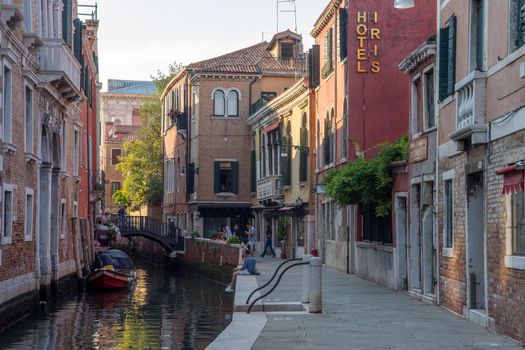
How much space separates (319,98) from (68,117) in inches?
329

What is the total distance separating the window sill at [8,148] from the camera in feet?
62.6

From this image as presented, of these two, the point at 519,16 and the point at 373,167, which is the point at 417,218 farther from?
the point at 519,16

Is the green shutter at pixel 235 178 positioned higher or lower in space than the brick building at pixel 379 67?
lower

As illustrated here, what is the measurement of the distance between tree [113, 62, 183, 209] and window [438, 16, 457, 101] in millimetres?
47527

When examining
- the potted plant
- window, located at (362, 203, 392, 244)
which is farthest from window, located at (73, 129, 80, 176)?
window, located at (362, 203, 392, 244)

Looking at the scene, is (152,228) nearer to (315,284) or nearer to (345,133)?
(345,133)

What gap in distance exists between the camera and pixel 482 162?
1354 centimetres

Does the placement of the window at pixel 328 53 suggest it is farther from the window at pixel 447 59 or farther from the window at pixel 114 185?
the window at pixel 114 185

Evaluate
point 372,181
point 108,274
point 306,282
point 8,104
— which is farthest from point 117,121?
point 306,282

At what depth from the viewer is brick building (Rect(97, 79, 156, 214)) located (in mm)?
82688

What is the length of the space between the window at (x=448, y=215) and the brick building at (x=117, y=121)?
61262 millimetres

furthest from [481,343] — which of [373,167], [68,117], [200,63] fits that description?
[200,63]

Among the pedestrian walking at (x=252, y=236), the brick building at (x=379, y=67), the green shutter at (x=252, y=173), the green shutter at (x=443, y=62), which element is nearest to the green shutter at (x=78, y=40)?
the brick building at (x=379, y=67)

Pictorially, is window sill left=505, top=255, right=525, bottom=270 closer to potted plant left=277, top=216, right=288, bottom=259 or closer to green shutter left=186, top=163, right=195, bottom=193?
potted plant left=277, top=216, right=288, bottom=259
